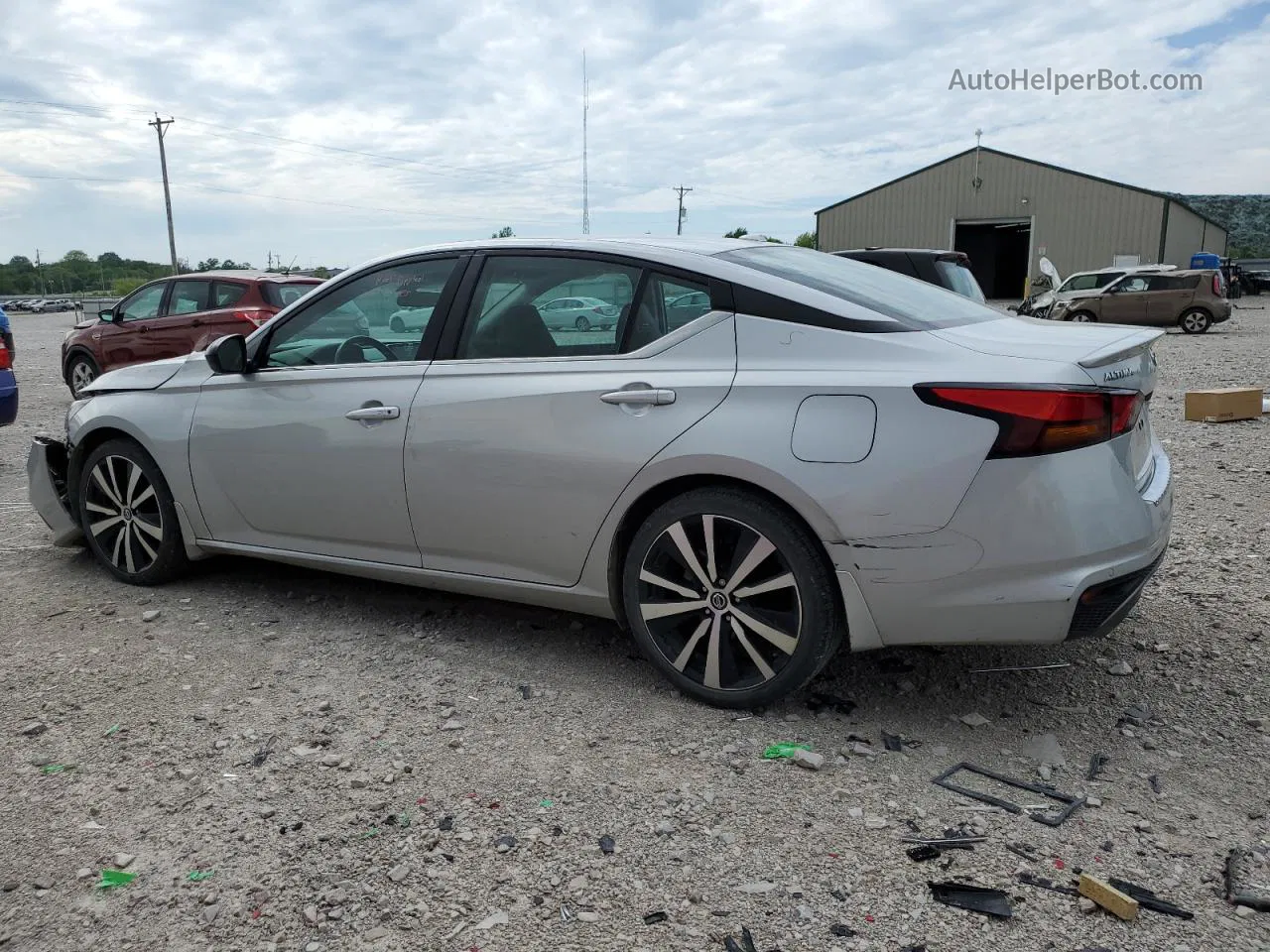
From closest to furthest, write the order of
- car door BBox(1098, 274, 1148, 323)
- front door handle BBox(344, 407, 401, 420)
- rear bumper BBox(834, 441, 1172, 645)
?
1. rear bumper BBox(834, 441, 1172, 645)
2. front door handle BBox(344, 407, 401, 420)
3. car door BBox(1098, 274, 1148, 323)

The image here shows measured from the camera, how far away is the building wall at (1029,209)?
130ft

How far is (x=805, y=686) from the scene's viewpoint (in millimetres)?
Answer: 3508

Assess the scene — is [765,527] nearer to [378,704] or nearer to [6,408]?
[378,704]

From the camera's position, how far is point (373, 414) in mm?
3855

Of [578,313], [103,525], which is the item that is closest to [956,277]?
[578,313]

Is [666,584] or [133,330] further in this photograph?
[133,330]

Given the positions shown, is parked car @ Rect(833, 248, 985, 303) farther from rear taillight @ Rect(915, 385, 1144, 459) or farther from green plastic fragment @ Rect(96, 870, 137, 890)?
green plastic fragment @ Rect(96, 870, 137, 890)

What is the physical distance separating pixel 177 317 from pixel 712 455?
34.5ft

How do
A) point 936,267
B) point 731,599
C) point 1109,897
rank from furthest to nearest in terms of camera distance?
point 936,267 < point 731,599 < point 1109,897

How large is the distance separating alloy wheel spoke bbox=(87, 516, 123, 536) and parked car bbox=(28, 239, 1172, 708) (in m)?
0.60

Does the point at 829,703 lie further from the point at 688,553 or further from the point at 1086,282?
the point at 1086,282

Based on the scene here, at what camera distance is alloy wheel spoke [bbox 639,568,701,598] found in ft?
10.8

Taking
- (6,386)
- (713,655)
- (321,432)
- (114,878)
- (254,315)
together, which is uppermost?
(254,315)

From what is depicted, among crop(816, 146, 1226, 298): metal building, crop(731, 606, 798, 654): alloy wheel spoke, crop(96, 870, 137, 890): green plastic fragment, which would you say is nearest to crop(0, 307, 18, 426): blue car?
crop(96, 870, 137, 890): green plastic fragment
